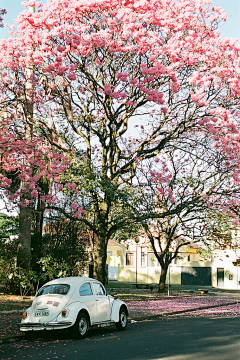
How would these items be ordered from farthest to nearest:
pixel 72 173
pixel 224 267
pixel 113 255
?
pixel 113 255 < pixel 224 267 < pixel 72 173

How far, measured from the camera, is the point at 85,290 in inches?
437

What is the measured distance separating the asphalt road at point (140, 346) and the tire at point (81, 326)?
201 millimetres

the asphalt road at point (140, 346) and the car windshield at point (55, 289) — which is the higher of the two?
the car windshield at point (55, 289)

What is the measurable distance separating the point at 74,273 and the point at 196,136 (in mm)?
9150

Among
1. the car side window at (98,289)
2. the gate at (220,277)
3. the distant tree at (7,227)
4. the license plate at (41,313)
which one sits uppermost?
the distant tree at (7,227)

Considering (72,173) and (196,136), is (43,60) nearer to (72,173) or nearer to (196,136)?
(72,173)

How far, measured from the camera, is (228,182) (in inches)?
947

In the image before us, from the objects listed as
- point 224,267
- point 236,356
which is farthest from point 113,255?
point 236,356

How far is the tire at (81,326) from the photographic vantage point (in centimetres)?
1015

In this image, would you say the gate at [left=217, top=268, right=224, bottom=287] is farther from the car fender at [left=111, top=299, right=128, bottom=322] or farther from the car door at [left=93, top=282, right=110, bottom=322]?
the car door at [left=93, top=282, right=110, bottom=322]

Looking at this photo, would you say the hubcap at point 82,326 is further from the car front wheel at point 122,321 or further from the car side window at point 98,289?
the car front wheel at point 122,321

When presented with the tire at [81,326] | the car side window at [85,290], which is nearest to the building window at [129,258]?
the car side window at [85,290]

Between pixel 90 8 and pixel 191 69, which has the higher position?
pixel 90 8

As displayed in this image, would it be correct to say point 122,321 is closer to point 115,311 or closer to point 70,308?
point 115,311
